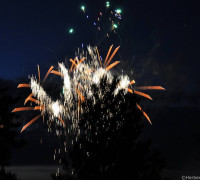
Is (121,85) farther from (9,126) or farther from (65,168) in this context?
(9,126)

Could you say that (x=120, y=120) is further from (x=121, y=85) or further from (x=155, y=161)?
(x=155, y=161)

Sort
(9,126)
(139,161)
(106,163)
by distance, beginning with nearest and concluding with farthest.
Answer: (106,163), (139,161), (9,126)

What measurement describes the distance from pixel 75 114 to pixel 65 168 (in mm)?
5329

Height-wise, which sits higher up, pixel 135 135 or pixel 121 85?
pixel 121 85

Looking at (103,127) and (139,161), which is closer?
(103,127)

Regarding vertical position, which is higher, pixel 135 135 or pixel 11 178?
pixel 135 135

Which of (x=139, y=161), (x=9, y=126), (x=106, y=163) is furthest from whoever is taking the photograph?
(x=9, y=126)

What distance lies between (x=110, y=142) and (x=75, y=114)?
14.8 ft

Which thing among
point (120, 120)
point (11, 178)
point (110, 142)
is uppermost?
point (120, 120)

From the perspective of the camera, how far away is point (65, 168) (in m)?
29.9

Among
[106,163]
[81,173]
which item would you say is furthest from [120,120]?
[81,173]

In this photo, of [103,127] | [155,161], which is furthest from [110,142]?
[155,161]

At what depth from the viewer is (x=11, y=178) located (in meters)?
29.9

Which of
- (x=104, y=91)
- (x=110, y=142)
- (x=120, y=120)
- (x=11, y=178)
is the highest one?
(x=104, y=91)
